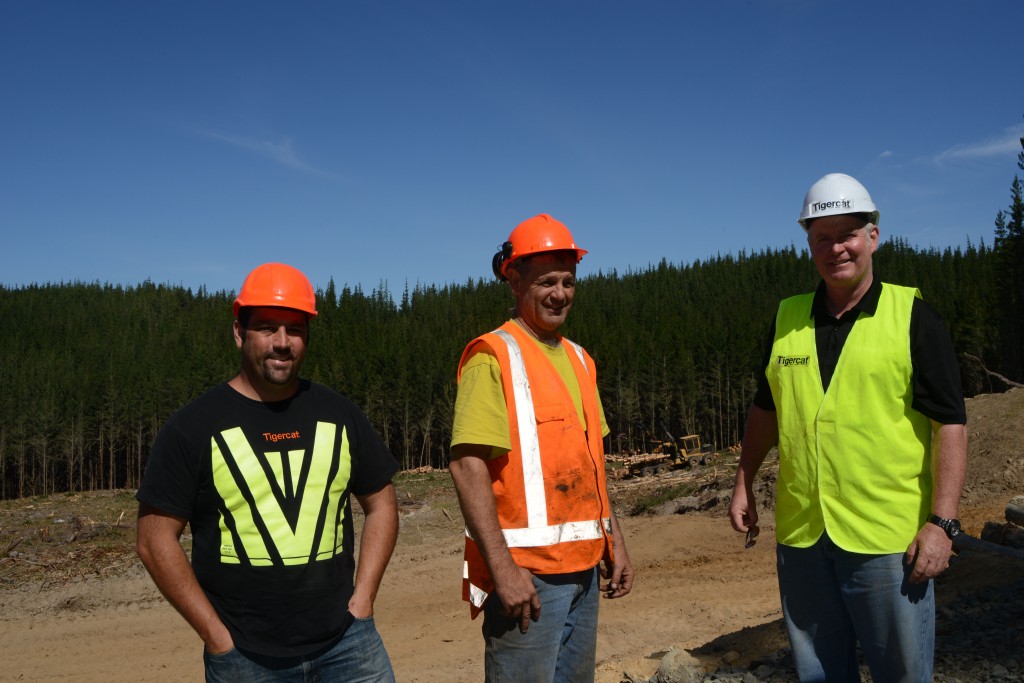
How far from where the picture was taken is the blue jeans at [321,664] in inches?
102

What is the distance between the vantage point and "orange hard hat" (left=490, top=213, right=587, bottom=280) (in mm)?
3080

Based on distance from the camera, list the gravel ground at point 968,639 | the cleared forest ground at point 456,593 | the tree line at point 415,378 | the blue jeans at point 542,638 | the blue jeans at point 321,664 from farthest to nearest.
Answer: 1. the tree line at point 415,378
2. the cleared forest ground at point 456,593
3. the gravel ground at point 968,639
4. the blue jeans at point 542,638
5. the blue jeans at point 321,664

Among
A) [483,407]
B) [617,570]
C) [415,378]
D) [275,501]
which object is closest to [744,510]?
[617,570]

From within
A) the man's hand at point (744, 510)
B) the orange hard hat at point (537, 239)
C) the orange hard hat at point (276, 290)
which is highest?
the orange hard hat at point (537, 239)

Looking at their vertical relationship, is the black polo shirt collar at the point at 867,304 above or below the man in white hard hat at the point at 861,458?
above

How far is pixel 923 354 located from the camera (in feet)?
8.99

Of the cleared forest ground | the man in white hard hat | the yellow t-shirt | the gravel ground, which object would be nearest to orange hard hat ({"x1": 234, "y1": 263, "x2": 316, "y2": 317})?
the yellow t-shirt

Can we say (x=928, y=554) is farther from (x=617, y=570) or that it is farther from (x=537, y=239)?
(x=537, y=239)

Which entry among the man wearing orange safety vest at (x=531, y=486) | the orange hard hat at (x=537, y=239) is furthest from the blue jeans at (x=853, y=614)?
the orange hard hat at (x=537, y=239)

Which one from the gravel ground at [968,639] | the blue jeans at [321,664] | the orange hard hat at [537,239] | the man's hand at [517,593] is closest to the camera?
the blue jeans at [321,664]

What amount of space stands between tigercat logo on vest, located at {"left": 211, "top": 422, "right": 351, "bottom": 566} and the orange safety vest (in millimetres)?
569

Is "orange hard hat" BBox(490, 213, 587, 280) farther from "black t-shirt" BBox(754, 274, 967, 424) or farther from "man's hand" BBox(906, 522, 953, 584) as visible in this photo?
"man's hand" BBox(906, 522, 953, 584)

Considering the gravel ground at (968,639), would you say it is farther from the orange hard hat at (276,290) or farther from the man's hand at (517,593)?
the orange hard hat at (276,290)

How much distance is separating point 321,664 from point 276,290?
1354 mm
